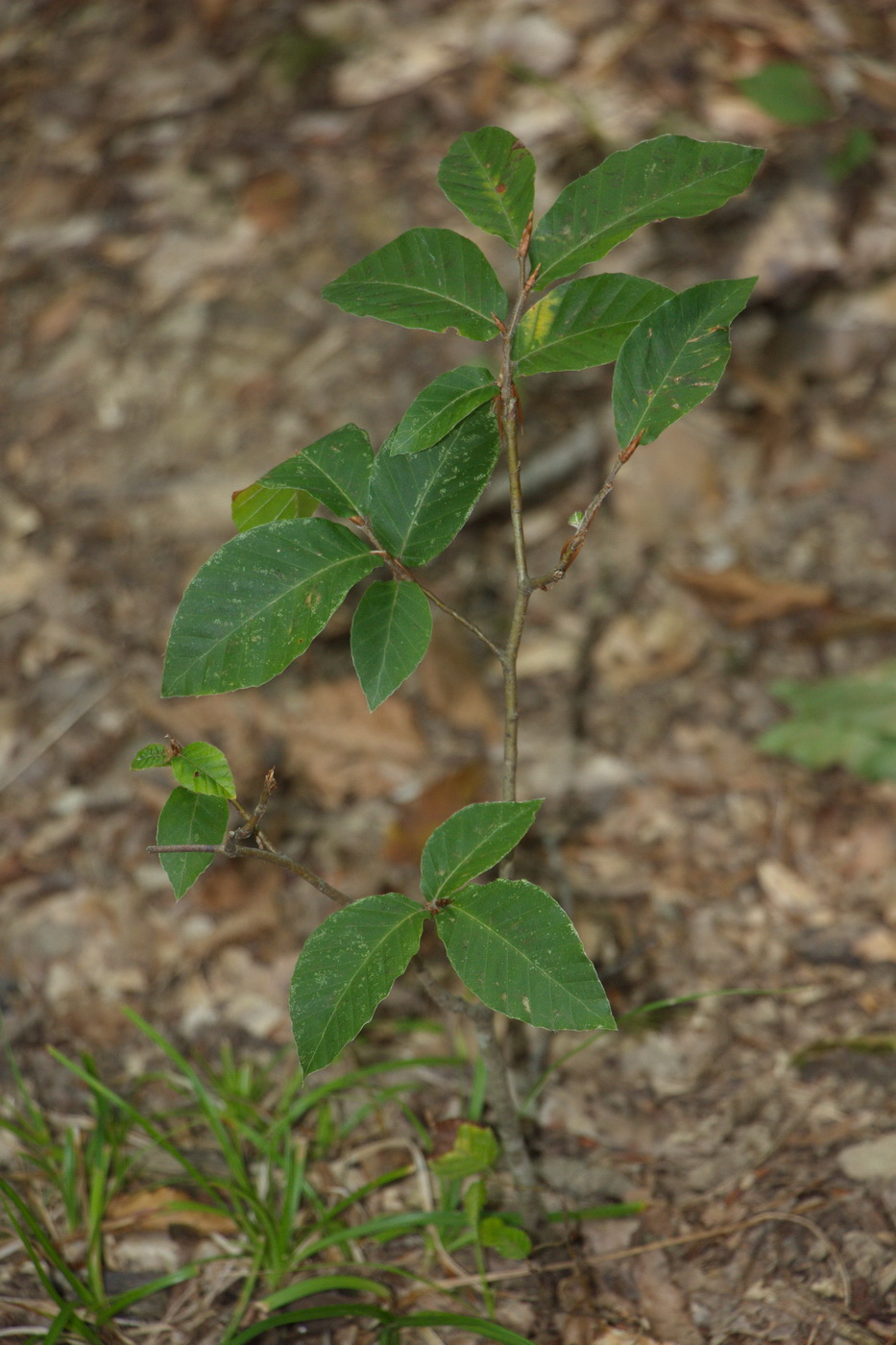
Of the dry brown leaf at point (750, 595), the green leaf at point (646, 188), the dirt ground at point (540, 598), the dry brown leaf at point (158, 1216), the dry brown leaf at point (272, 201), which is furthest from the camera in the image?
the dry brown leaf at point (272, 201)

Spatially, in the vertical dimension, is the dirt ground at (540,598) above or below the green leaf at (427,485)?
below

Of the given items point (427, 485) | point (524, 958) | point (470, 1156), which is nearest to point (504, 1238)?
point (470, 1156)

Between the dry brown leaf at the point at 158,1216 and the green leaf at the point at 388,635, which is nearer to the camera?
the green leaf at the point at 388,635

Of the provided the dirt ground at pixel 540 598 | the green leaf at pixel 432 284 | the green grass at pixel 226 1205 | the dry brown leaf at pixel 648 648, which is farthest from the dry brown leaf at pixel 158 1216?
the dry brown leaf at pixel 648 648

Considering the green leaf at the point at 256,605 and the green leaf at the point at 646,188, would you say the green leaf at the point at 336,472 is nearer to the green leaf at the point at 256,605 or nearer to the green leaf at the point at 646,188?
the green leaf at the point at 256,605

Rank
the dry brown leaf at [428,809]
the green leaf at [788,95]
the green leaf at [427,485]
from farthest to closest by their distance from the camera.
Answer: the green leaf at [788,95], the dry brown leaf at [428,809], the green leaf at [427,485]

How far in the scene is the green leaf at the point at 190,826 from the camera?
94 centimetres

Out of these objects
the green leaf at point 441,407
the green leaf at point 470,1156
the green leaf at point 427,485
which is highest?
the green leaf at point 441,407

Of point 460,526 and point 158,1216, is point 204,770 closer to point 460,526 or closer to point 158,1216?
point 460,526

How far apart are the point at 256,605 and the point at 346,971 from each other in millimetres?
360

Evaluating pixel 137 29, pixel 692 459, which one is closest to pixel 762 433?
pixel 692 459

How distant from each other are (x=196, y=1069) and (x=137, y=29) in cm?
419

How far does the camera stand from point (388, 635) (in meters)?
0.95

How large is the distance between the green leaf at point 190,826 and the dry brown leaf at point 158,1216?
759 millimetres
